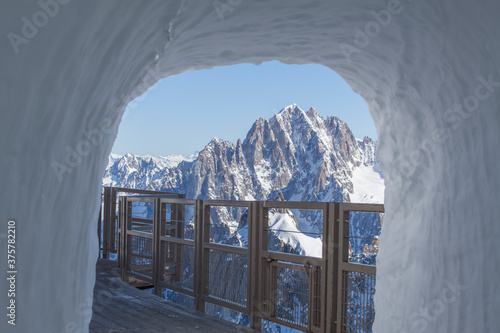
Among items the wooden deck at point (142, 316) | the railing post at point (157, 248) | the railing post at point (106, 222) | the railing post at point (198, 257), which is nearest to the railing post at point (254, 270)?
the wooden deck at point (142, 316)

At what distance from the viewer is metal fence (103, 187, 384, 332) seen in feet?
14.8

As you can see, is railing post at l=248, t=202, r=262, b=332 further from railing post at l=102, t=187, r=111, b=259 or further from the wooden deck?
railing post at l=102, t=187, r=111, b=259

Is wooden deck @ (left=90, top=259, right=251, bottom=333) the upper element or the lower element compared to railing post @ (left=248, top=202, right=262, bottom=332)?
lower

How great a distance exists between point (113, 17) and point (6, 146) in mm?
771

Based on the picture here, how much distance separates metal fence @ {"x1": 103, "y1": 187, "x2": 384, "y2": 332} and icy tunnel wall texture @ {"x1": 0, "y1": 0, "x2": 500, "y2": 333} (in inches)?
23.5

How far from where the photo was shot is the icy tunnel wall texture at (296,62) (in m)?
1.49

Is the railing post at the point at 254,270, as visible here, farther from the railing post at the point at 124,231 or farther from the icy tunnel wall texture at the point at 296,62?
the railing post at the point at 124,231

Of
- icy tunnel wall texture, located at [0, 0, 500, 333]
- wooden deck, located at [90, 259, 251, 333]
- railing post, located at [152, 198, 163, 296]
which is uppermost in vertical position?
icy tunnel wall texture, located at [0, 0, 500, 333]

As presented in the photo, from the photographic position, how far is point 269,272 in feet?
17.1

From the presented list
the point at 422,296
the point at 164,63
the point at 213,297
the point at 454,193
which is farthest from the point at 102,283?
the point at 454,193

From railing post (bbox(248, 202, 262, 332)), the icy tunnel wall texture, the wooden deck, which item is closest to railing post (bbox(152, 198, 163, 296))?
the wooden deck

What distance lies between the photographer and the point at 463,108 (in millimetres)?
2814

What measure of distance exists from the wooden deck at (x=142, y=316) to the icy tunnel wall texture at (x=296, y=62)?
240 cm

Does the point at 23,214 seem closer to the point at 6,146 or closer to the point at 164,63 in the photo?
the point at 6,146
